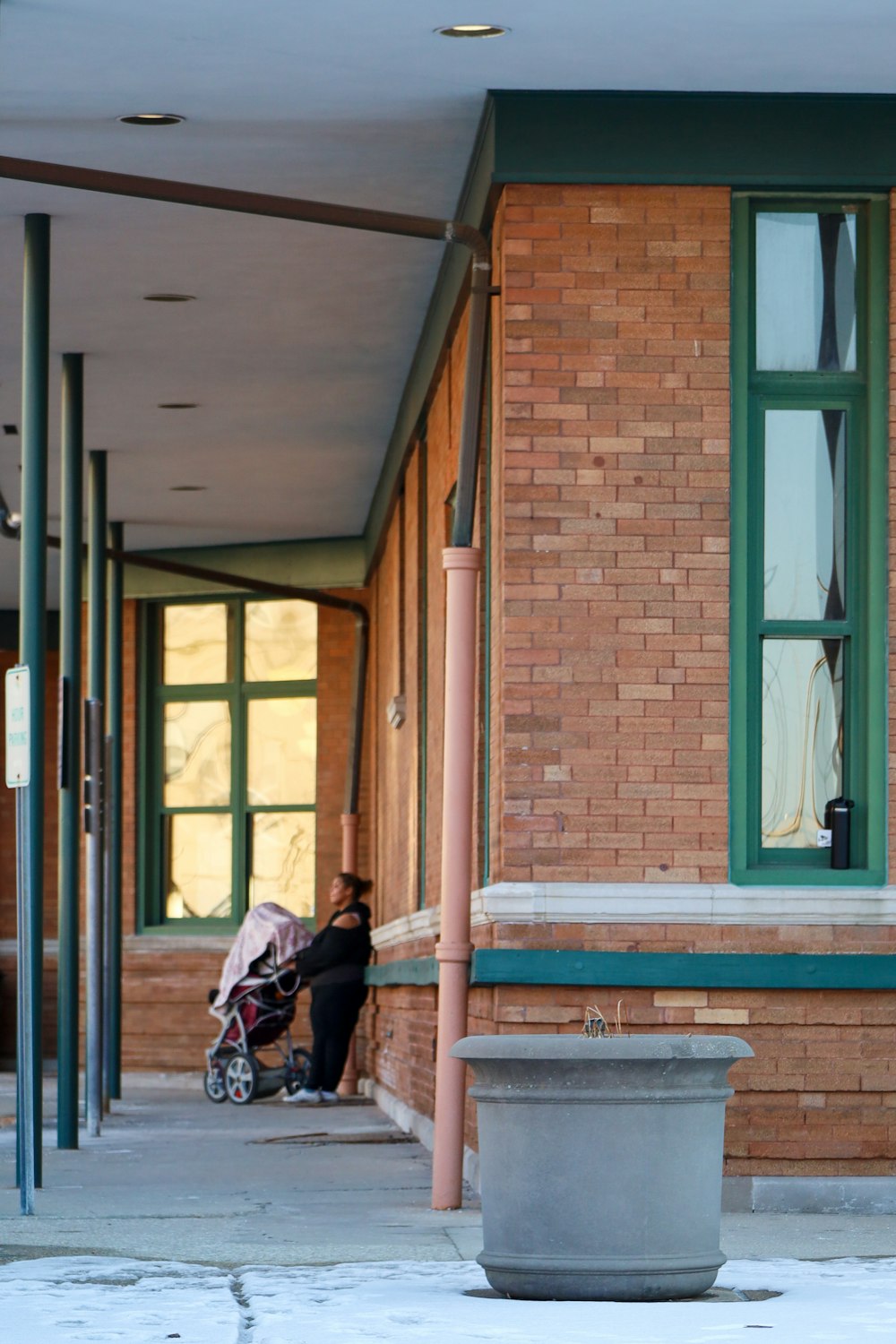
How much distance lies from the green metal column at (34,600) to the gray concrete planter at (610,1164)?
12.3 ft

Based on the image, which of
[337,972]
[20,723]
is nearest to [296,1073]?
[337,972]

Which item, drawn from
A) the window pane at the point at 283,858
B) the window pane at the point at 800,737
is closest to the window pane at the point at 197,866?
the window pane at the point at 283,858

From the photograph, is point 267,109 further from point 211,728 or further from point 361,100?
point 211,728

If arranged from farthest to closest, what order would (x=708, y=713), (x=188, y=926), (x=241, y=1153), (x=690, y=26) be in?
(x=188, y=926), (x=241, y=1153), (x=708, y=713), (x=690, y=26)

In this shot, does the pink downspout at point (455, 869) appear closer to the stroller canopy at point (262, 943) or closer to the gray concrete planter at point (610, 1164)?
the gray concrete planter at point (610, 1164)

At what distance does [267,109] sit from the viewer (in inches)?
448

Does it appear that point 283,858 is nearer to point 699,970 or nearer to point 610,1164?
point 699,970

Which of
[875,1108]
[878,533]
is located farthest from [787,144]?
[875,1108]

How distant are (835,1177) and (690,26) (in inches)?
211

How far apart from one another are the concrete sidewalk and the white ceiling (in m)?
5.33

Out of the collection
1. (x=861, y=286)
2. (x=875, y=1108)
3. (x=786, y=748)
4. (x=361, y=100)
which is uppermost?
(x=361, y=100)

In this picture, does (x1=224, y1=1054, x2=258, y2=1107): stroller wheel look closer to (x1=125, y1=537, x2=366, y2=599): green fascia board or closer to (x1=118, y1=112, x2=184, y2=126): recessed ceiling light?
(x1=125, y1=537, x2=366, y2=599): green fascia board

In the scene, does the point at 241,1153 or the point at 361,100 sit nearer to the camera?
the point at 361,100

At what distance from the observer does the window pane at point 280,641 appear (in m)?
25.7
